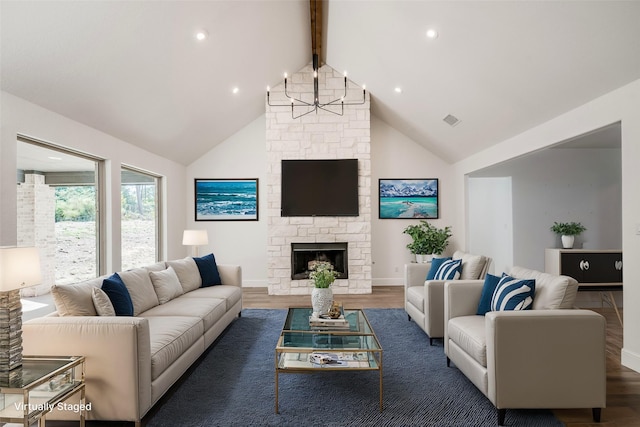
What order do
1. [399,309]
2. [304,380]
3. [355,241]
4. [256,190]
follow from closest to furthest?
[304,380] → [399,309] → [355,241] → [256,190]

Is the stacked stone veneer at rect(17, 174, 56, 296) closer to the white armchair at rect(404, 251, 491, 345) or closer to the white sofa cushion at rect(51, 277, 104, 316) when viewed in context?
the white sofa cushion at rect(51, 277, 104, 316)

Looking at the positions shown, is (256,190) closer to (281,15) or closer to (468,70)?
(281,15)

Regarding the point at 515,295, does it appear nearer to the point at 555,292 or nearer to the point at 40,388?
the point at 555,292

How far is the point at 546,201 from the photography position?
581 cm

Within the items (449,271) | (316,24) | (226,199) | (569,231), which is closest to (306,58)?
(316,24)

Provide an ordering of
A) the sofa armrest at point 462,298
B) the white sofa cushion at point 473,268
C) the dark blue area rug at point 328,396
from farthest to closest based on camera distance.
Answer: the white sofa cushion at point 473,268, the sofa armrest at point 462,298, the dark blue area rug at point 328,396

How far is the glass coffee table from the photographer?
248 cm

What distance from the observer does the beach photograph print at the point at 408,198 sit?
6.92 metres

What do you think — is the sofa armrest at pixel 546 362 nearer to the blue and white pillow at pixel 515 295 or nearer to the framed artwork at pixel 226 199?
the blue and white pillow at pixel 515 295

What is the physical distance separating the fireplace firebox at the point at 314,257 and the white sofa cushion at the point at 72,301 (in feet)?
12.7

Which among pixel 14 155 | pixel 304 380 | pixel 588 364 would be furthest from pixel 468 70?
pixel 14 155

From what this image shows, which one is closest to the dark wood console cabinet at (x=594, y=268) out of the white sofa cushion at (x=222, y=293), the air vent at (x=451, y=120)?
the air vent at (x=451, y=120)

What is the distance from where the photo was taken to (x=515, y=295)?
8.66ft

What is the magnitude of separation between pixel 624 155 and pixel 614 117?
1.09ft
